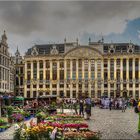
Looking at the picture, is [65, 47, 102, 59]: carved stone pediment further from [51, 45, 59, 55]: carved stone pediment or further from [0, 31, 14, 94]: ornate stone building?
[0, 31, 14, 94]: ornate stone building

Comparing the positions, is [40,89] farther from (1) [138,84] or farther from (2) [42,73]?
(1) [138,84]

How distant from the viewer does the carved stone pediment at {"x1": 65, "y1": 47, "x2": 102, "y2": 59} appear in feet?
317

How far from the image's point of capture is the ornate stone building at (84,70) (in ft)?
314

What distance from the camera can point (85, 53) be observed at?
96.8 m

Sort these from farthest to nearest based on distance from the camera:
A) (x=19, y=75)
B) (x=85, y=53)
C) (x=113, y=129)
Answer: (x=19, y=75) < (x=85, y=53) < (x=113, y=129)

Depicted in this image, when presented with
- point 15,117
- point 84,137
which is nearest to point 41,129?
point 84,137

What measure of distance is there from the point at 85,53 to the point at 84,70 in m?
4.45

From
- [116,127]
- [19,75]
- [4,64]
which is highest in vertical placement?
[4,64]

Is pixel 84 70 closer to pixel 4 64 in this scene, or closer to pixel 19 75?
pixel 19 75

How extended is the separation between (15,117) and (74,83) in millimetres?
72099

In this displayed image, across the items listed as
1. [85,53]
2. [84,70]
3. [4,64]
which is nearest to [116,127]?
[4,64]

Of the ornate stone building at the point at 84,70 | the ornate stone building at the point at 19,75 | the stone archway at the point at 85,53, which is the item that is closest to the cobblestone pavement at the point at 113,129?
the ornate stone building at the point at 84,70

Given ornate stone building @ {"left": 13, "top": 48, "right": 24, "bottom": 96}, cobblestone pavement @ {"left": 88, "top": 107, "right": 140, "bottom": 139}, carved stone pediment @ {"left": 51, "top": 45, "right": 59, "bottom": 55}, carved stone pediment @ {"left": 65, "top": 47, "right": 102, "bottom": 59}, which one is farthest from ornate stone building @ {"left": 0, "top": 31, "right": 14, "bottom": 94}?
cobblestone pavement @ {"left": 88, "top": 107, "right": 140, "bottom": 139}

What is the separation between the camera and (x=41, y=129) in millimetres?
13734
